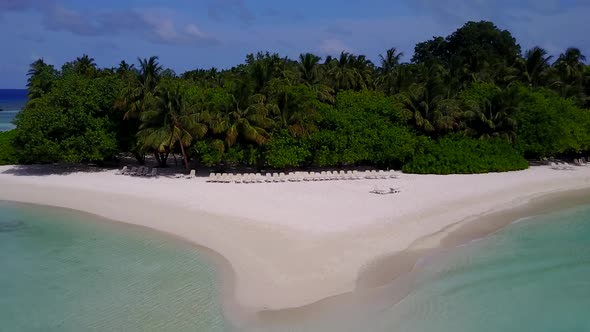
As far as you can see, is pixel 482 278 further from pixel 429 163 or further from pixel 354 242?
pixel 429 163

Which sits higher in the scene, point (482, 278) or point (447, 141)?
point (447, 141)

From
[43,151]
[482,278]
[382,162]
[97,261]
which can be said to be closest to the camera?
[482,278]

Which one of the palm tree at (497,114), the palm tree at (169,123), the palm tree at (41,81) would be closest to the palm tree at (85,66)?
the palm tree at (41,81)

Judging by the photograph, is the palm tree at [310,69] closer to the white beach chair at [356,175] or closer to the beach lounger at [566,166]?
the white beach chair at [356,175]

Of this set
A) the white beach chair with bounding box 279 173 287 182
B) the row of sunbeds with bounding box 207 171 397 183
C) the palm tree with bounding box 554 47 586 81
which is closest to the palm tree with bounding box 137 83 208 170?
the row of sunbeds with bounding box 207 171 397 183

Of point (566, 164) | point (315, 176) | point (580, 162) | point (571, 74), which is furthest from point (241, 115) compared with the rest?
point (571, 74)

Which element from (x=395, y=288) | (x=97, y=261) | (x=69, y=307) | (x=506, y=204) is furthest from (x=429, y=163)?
(x=69, y=307)

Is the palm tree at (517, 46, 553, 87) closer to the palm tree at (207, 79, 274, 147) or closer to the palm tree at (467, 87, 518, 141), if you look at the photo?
the palm tree at (467, 87, 518, 141)
